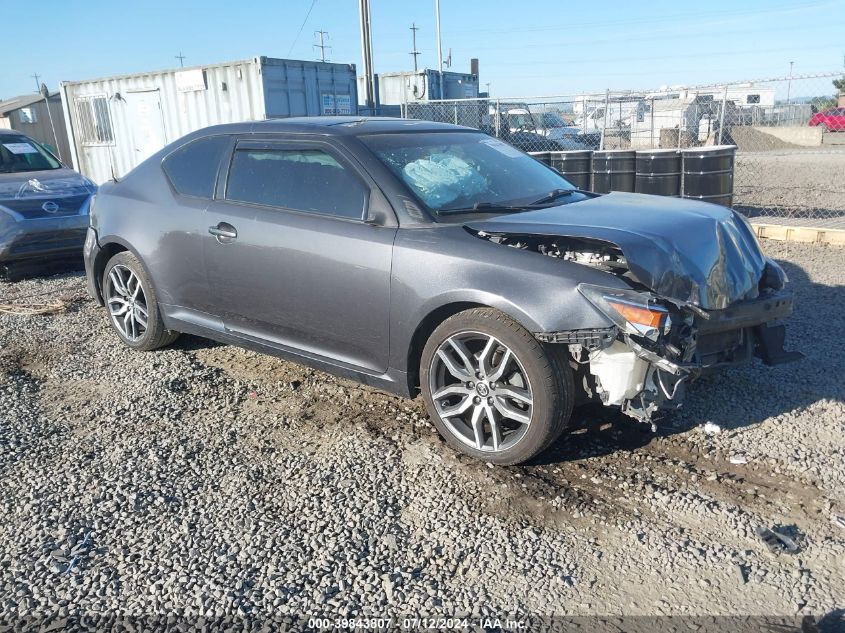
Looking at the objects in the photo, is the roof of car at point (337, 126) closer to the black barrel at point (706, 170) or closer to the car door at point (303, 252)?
the car door at point (303, 252)

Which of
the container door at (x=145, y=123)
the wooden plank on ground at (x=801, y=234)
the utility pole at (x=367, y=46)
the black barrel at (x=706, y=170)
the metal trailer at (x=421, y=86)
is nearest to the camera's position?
the wooden plank on ground at (x=801, y=234)

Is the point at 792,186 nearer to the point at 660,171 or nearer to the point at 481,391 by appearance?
the point at 660,171

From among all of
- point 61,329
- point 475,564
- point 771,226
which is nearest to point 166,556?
point 475,564

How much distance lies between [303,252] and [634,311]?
1.91 metres

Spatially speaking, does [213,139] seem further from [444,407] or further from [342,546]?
[342,546]

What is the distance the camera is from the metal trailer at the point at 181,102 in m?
14.0

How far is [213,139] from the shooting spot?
190 inches

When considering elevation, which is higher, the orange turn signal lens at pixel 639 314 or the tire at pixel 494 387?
the orange turn signal lens at pixel 639 314

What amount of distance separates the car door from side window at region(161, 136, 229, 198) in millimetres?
159

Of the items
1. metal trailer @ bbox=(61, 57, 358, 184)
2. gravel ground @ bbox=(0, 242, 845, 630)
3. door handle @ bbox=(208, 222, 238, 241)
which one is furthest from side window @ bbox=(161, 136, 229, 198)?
metal trailer @ bbox=(61, 57, 358, 184)

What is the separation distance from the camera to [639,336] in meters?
3.19

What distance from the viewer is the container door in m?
15.5

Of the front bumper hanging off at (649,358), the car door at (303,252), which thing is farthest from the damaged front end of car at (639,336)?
the car door at (303,252)

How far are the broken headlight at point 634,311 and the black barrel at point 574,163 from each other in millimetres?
6635
